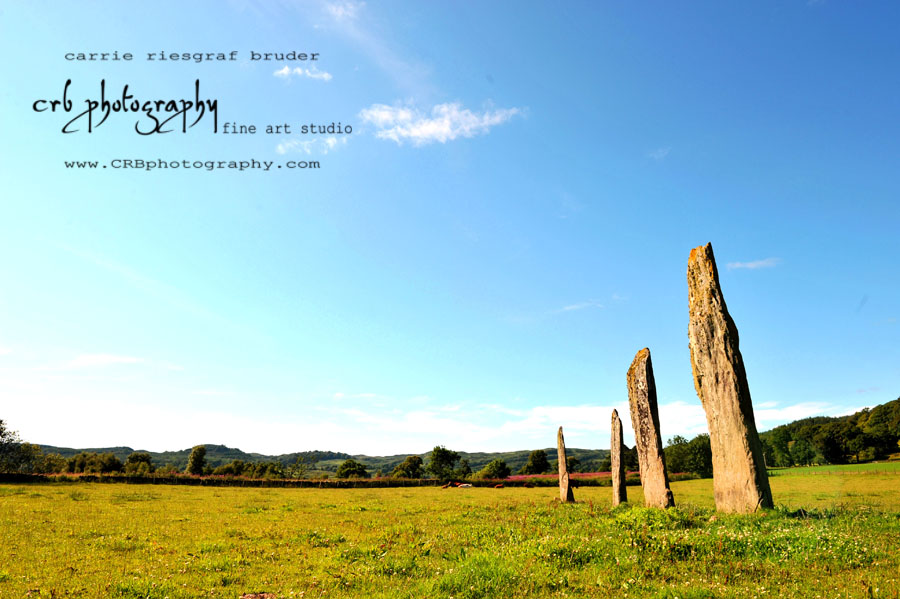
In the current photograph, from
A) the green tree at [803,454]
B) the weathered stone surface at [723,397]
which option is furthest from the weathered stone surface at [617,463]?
the green tree at [803,454]

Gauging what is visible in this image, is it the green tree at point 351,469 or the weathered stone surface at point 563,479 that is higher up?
the weathered stone surface at point 563,479

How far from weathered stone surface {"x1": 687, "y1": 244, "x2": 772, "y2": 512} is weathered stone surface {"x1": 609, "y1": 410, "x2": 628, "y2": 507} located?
666 cm

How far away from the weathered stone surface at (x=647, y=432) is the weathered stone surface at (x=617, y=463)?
342cm

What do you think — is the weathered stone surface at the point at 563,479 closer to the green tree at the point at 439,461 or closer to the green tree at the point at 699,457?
the green tree at the point at 699,457

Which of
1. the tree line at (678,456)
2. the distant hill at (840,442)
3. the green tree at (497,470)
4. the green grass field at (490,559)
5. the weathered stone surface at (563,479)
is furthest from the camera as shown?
the green tree at (497,470)

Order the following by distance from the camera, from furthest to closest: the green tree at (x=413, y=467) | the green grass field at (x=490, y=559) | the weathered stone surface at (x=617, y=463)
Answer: the green tree at (x=413, y=467) < the weathered stone surface at (x=617, y=463) < the green grass field at (x=490, y=559)

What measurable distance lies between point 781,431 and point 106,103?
10213 cm

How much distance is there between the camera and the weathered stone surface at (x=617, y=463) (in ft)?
74.0

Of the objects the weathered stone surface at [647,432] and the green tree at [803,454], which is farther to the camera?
the green tree at [803,454]

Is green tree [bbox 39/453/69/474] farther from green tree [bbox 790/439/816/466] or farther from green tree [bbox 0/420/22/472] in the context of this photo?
green tree [bbox 790/439/816/466]

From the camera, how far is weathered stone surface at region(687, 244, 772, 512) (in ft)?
49.4

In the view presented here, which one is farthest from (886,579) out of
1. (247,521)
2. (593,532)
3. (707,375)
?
(247,521)

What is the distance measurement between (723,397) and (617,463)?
328 inches

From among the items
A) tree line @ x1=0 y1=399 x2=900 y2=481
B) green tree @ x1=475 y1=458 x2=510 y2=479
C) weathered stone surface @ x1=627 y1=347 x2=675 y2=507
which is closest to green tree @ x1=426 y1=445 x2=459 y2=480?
tree line @ x1=0 y1=399 x2=900 y2=481
